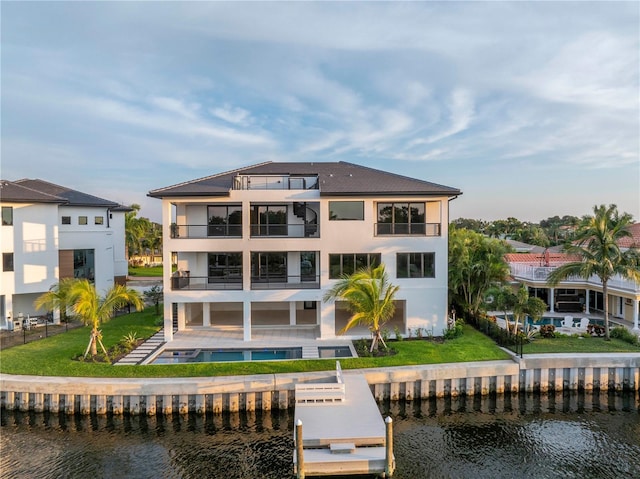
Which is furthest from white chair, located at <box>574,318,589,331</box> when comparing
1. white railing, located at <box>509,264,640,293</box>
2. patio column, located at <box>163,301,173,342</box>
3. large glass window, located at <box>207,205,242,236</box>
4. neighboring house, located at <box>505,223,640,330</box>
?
patio column, located at <box>163,301,173,342</box>

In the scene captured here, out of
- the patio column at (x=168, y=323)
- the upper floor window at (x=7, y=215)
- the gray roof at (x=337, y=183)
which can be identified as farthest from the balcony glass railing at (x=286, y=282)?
the upper floor window at (x=7, y=215)

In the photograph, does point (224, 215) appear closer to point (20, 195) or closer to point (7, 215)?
point (20, 195)

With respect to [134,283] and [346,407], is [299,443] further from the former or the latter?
[134,283]

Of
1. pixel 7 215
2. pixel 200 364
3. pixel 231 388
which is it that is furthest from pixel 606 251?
pixel 7 215

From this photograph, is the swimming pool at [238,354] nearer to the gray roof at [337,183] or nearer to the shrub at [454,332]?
the shrub at [454,332]

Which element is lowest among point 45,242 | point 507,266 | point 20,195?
point 507,266

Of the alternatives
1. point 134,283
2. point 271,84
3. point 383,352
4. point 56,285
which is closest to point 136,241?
point 134,283
